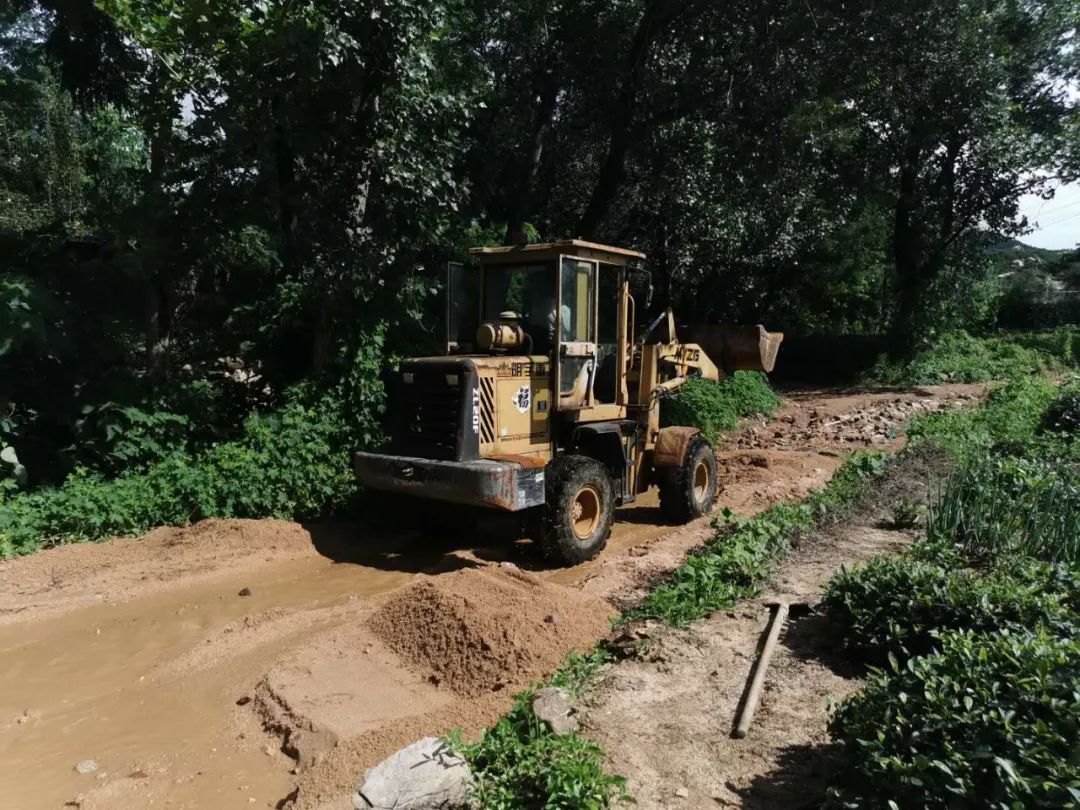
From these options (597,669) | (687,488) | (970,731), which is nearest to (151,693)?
(597,669)

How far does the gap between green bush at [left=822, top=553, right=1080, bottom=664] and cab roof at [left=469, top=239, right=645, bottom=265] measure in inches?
Answer: 150

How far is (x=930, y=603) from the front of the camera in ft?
14.8

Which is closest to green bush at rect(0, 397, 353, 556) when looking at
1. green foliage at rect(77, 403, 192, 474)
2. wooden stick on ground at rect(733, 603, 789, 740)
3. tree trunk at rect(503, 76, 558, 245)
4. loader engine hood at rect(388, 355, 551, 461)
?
green foliage at rect(77, 403, 192, 474)

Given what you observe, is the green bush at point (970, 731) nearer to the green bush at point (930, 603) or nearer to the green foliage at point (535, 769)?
the green bush at point (930, 603)

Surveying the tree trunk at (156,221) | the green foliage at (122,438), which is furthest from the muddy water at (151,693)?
the tree trunk at (156,221)

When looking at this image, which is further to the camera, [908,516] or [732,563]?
[908,516]

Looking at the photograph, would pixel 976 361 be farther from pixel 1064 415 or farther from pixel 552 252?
pixel 552 252

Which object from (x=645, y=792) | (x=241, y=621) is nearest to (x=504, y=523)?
(x=241, y=621)

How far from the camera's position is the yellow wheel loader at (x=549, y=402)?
695cm

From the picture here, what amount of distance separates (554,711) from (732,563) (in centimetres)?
253

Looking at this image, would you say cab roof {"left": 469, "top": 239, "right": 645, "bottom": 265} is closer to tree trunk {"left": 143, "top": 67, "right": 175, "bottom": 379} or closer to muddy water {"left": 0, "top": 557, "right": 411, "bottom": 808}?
muddy water {"left": 0, "top": 557, "right": 411, "bottom": 808}

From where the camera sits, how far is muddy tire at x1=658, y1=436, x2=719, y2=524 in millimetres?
8609

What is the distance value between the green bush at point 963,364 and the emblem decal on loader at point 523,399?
15725 millimetres

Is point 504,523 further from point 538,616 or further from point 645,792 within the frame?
point 645,792
